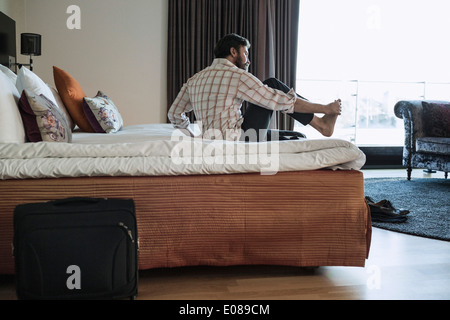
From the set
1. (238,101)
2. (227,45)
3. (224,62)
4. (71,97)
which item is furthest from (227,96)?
(71,97)

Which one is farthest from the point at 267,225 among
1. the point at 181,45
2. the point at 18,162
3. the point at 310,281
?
the point at 181,45

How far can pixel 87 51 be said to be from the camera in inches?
190

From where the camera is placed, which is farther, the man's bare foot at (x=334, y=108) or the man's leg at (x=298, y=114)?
the man's leg at (x=298, y=114)

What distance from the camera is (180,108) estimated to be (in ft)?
8.75

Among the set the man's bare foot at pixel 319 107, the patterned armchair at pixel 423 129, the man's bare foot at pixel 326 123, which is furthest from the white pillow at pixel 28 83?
the patterned armchair at pixel 423 129

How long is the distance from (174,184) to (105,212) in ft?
1.05

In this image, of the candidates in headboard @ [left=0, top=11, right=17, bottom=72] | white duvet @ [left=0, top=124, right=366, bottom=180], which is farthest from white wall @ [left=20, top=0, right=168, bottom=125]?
white duvet @ [left=0, top=124, right=366, bottom=180]

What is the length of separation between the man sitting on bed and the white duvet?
0.39m

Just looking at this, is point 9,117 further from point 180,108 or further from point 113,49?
point 113,49

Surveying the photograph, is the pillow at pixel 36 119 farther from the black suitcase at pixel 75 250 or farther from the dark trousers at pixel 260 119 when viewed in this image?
the dark trousers at pixel 260 119

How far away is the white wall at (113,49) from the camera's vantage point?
4734mm

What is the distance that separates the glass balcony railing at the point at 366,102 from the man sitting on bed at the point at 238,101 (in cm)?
317

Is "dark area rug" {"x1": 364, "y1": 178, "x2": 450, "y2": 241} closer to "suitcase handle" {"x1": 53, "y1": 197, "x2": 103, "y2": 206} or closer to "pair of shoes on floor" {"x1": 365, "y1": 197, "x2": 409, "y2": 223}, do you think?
"pair of shoes on floor" {"x1": 365, "y1": 197, "x2": 409, "y2": 223}
